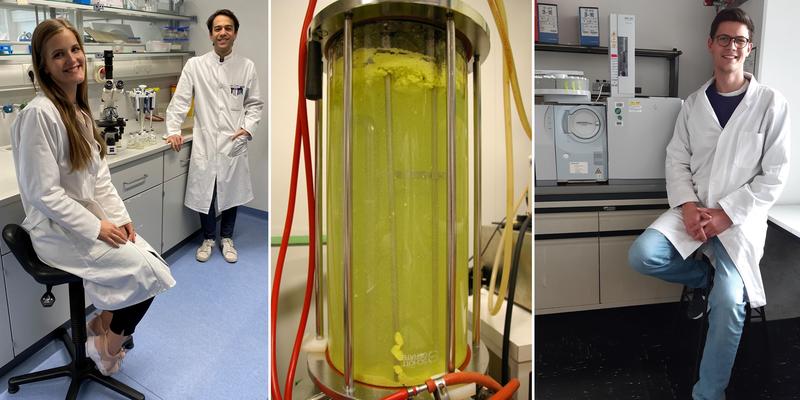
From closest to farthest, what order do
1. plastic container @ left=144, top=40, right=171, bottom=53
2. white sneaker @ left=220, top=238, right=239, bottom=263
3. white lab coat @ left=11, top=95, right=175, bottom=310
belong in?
white lab coat @ left=11, top=95, right=175, bottom=310 < white sneaker @ left=220, top=238, right=239, bottom=263 < plastic container @ left=144, top=40, right=171, bottom=53

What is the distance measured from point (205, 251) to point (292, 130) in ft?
7.34

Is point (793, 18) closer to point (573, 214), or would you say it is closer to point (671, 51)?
point (671, 51)

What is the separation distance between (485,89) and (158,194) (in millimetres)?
2213

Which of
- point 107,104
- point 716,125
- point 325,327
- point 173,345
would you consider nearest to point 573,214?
point 716,125

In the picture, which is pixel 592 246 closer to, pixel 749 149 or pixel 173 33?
pixel 749 149

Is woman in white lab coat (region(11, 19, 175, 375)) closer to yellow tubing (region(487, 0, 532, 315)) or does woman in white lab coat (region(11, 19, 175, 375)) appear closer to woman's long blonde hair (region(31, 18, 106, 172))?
woman's long blonde hair (region(31, 18, 106, 172))

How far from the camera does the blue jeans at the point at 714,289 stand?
106 centimetres

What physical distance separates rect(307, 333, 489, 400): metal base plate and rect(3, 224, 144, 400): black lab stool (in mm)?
1263

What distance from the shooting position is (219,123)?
2686 millimetres

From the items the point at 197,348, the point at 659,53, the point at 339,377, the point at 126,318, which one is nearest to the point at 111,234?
the point at 126,318

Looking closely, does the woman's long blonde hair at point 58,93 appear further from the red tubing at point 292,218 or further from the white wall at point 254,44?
the red tubing at point 292,218

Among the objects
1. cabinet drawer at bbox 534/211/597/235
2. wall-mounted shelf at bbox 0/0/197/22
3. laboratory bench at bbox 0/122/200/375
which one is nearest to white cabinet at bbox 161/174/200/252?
laboratory bench at bbox 0/122/200/375

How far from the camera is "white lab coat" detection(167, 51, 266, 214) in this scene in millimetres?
2639

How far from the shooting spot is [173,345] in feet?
6.63
